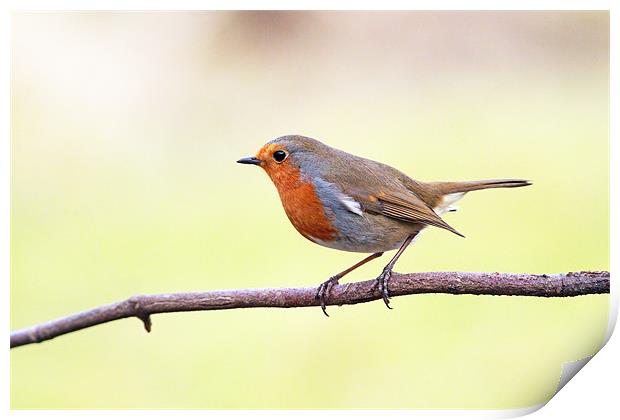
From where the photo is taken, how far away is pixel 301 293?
137 centimetres

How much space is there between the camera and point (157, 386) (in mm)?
1415

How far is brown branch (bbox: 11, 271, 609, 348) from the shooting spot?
1279 mm

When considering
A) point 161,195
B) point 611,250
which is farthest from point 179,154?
point 611,250

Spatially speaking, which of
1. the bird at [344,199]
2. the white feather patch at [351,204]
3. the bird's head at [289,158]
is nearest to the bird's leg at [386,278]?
the bird at [344,199]

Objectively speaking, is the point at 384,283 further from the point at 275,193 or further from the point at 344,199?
the point at 275,193

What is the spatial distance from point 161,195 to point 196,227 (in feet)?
0.33

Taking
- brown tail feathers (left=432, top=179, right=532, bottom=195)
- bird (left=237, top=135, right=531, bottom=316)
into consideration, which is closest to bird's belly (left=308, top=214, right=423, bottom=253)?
bird (left=237, top=135, right=531, bottom=316)

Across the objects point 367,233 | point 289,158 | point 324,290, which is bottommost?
point 324,290

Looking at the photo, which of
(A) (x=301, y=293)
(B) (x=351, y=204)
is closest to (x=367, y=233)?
(B) (x=351, y=204)

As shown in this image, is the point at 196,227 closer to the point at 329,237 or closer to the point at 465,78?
the point at 329,237

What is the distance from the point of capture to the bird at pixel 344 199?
4.45 ft

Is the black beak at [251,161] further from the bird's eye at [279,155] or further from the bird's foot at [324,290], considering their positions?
the bird's foot at [324,290]

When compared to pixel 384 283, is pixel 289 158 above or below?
above

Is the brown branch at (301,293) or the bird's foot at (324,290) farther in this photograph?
the bird's foot at (324,290)
